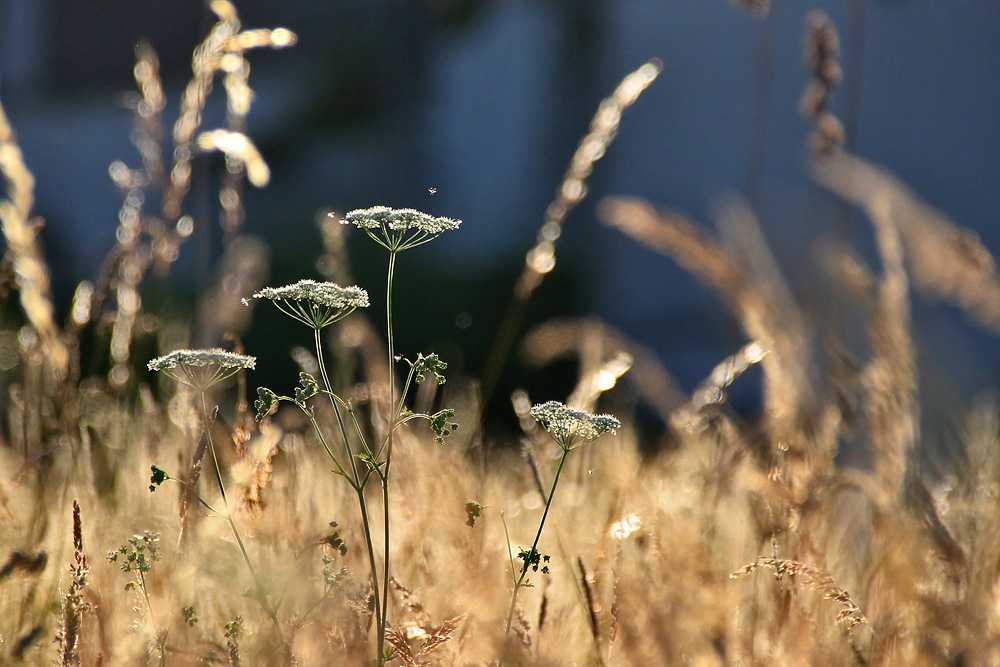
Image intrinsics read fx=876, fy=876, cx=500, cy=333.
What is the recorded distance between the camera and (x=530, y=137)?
8703mm


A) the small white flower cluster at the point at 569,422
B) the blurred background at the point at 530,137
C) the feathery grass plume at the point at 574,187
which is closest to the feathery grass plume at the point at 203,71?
the feathery grass plume at the point at 574,187

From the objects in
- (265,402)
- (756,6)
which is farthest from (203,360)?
(756,6)

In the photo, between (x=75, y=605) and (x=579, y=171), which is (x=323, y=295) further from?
(x=579, y=171)

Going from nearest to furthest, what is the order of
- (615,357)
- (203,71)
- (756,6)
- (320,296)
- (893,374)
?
1. (320,296)
2. (893,374)
3. (203,71)
4. (615,357)
5. (756,6)

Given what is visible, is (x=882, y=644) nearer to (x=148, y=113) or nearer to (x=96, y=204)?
(x=148, y=113)

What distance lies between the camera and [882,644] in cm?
95

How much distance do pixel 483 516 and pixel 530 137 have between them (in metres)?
7.81

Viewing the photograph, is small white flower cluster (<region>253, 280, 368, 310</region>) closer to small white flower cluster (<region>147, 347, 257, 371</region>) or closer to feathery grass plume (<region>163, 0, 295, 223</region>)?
small white flower cluster (<region>147, 347, 257, 371</region>)

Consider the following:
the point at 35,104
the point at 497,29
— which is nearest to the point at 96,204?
the point at 35,104

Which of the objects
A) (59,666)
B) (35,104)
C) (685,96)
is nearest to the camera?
(59,666)

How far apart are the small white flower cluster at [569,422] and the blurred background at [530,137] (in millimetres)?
5249

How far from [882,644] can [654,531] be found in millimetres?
287

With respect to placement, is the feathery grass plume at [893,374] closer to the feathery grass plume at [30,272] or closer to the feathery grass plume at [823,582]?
the feathery grass plume at [823,582]

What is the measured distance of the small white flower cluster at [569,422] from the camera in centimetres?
78
